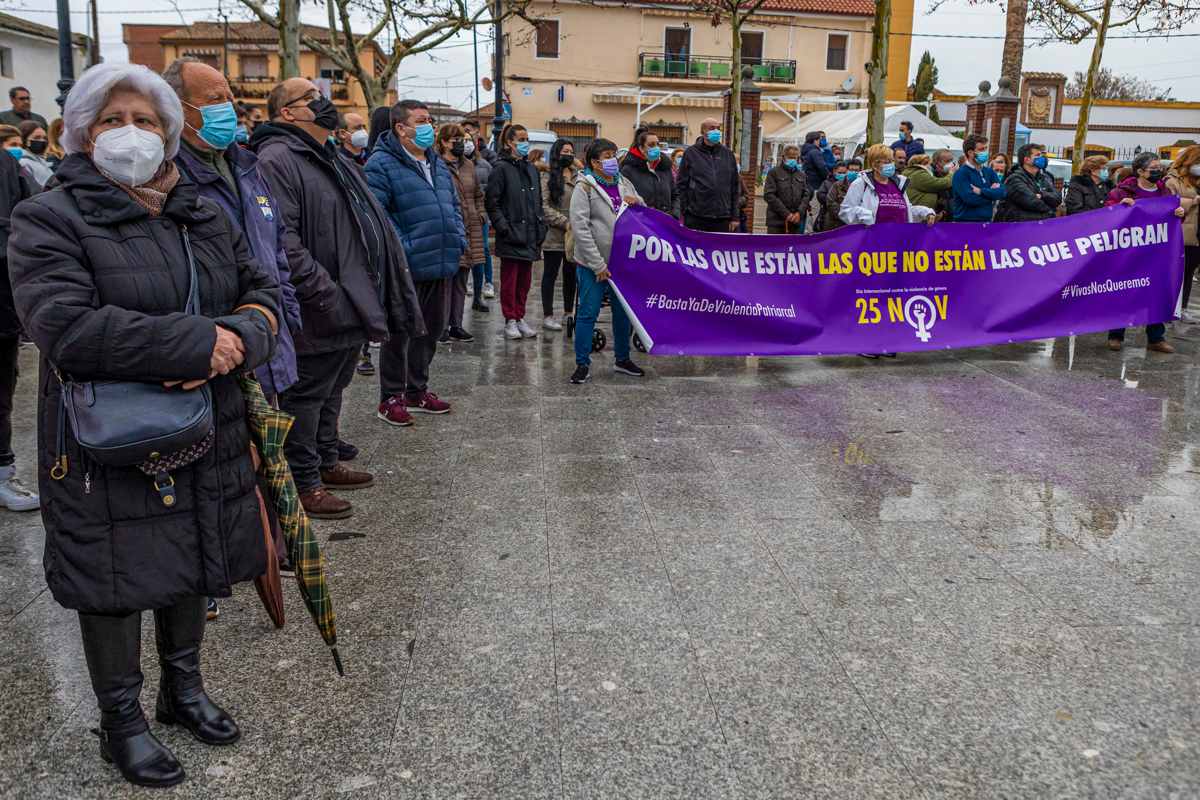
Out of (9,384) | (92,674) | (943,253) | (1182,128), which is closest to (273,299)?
(92,674)

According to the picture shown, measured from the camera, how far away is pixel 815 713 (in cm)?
314

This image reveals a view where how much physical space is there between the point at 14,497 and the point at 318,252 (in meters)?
1.88

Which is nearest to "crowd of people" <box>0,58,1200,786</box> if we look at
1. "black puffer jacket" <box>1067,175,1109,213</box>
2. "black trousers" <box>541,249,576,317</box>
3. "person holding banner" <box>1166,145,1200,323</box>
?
"black trousers" <box>541,249,576,317</box>

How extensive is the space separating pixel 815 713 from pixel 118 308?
2260mm

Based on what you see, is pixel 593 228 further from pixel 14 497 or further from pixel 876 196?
pixel 14 497

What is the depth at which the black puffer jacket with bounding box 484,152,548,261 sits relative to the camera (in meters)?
9.41

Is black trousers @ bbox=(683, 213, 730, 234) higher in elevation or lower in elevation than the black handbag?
higher

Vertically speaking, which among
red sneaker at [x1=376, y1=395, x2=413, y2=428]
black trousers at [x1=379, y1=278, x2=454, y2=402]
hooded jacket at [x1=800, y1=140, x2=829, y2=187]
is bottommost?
red sneaker at [x1=376, y1=395, x2=413, y2=428]

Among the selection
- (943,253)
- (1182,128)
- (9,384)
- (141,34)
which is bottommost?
(9,384)

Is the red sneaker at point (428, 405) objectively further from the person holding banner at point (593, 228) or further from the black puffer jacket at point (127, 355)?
the black puffer jacket at point (127, 355)

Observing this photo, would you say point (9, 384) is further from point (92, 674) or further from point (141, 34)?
point (141, 34)

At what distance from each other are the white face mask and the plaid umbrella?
62cm

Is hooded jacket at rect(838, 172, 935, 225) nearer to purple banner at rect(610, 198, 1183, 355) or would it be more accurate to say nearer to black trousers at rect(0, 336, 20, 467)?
purple banner at rect(610, 198, 1183, 355)

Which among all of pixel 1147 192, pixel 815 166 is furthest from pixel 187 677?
pixel 815 166
